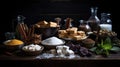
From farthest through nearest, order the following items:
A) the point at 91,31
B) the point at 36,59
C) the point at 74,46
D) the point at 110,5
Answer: the point at 110,5
the point at 91,31
the point at 74,46
the point at 36,59

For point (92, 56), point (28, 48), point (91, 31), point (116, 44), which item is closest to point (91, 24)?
point (91, 31)

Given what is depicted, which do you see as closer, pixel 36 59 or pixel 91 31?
pixel 36 59

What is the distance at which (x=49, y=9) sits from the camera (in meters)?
3.16

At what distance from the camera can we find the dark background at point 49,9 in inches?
123

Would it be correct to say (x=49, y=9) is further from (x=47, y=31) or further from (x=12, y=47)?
(x=12, y=47)

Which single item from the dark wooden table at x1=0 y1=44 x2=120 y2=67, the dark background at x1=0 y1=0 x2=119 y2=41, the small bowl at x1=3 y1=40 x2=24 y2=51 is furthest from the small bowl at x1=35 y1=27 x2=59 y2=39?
the dark background at x1=0 y1=0 x2=119 y2=41

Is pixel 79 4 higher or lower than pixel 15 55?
higher

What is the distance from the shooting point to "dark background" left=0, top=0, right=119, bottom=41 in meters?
3.12

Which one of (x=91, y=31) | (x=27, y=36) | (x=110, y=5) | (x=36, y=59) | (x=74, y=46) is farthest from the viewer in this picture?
(x=110, y=5)

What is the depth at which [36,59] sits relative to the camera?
1687mm
